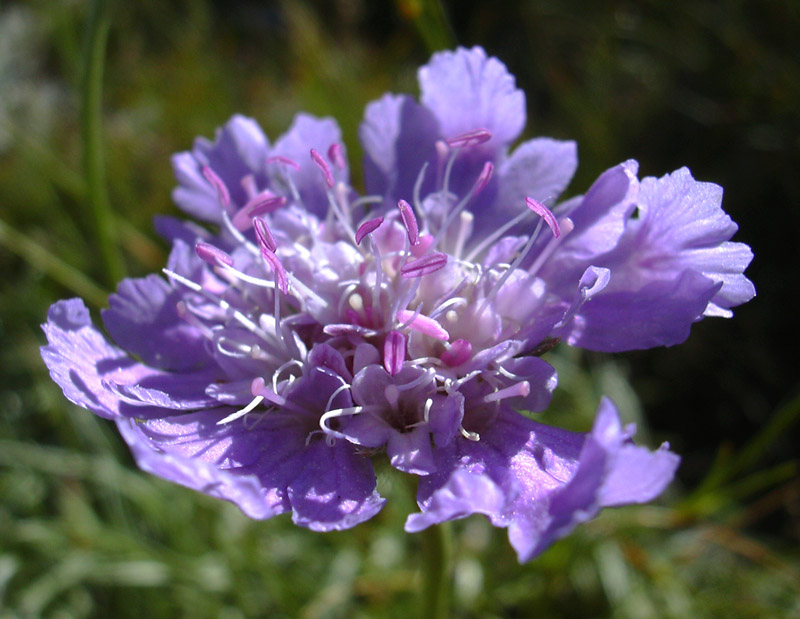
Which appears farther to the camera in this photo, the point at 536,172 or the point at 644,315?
the point at 536,172

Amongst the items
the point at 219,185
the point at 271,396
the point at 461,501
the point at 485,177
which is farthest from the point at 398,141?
the point at 461,501

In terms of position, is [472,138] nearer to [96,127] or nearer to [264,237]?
[264,237]

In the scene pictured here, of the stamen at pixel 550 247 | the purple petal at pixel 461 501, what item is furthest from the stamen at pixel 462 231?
the purple petal at pixel 461 501

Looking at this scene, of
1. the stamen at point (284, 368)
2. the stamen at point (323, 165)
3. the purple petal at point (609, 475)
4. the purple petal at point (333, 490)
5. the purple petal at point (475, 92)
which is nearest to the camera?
the purple petal at point (609, 475)

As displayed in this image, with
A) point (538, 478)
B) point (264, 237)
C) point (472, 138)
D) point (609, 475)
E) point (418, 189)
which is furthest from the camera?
point (418, 189)

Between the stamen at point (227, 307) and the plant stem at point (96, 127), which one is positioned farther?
the plant stem at point (96, 127)

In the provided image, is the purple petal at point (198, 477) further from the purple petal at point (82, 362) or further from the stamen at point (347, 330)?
the stamen at point (347, 330)

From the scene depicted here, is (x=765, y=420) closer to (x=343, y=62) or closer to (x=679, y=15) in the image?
(x=679, y=15)
